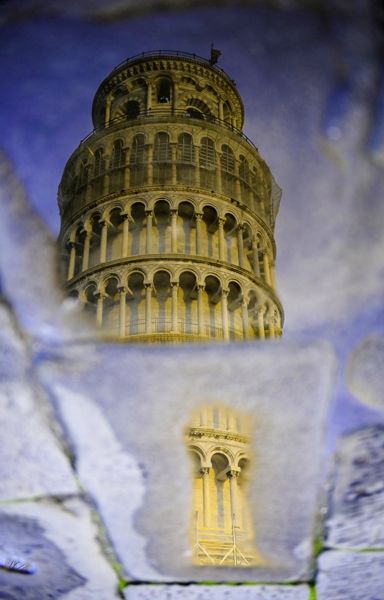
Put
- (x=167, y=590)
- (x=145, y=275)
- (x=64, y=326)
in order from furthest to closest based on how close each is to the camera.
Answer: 1. (x=167, y=590)
2. (x=145, y=275)
3. (x=64, y=326)

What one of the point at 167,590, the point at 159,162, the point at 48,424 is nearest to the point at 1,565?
the point at 167,590

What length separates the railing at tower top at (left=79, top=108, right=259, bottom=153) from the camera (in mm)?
3499

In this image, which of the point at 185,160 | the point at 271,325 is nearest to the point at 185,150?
the point at 185,160

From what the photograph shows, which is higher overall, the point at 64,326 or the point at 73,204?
the point at 73,204

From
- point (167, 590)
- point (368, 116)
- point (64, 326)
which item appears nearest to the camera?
point (368, 116)

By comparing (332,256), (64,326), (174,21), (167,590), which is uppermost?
(174,21)

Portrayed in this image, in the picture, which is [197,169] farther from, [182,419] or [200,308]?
[182,419]

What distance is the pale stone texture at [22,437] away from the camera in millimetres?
3371

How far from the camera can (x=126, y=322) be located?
356cm

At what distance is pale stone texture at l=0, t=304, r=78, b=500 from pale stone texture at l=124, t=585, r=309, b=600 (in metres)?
1.18

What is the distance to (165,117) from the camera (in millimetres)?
3887

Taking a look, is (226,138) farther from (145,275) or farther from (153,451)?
(153,451)

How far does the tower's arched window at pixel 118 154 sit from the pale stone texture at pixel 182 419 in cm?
106

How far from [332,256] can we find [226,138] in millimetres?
961
